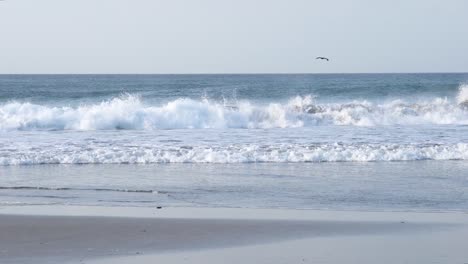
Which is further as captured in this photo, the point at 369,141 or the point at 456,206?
the point at 369,141

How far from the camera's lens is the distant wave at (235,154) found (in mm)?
15180

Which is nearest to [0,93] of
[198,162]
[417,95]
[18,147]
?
[417,95]

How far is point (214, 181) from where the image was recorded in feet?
40.9

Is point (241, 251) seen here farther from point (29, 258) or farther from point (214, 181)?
point (214, 181)

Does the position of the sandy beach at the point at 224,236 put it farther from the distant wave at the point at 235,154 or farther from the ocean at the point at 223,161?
the distant wave at the point at 235,154

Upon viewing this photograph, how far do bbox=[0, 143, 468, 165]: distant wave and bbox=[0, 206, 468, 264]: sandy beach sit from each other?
5194mm

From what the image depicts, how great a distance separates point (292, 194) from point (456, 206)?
2.27 m

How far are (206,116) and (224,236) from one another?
59.5ft

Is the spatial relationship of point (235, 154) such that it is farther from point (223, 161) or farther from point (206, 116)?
point (206, 116)

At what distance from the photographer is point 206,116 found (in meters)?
26.4

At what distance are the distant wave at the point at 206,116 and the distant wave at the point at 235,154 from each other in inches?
329

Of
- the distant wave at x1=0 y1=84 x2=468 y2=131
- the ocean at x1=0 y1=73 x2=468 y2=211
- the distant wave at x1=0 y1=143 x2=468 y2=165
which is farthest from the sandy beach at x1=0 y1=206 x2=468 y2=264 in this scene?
the distant wave at x1=0 y1=84 x2=468 y2=131

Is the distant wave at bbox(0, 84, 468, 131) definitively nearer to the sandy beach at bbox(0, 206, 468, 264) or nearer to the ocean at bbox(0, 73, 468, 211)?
the ocean at bbox(0, 73, 468, 211)

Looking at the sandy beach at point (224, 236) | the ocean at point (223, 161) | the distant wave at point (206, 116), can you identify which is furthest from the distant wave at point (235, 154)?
the distant wave at point (206, 116)
